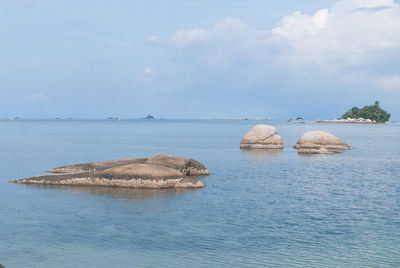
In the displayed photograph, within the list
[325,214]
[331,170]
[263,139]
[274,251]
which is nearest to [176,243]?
[274,251]

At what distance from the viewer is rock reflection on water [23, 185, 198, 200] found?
27.4 metres

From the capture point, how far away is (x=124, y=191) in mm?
29141

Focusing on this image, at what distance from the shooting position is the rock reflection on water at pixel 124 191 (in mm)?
27391

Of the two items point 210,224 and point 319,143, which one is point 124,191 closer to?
point 210,224

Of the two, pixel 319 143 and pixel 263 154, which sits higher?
pixel 319 143

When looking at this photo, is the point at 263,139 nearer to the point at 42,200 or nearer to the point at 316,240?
the point at 42,200

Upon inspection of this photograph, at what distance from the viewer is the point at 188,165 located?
121 ft

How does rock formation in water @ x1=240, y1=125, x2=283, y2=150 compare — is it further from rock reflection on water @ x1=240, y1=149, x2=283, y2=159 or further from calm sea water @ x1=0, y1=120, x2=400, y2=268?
calm sea water @ x1=0, y1=120, x2=400, y2=268

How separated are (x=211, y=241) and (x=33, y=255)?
22.6ft

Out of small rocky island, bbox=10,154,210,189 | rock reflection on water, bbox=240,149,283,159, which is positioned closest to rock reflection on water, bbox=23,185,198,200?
small rocky island, bbox=10,154,210,189

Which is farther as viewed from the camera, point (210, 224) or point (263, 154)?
point (263, 154)

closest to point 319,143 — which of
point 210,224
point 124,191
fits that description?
point 124,191

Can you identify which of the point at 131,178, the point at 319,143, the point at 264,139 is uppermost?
the point at 264,139

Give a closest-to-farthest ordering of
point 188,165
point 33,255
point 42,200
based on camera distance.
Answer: point 33,255
point 42,200
point 188,165
